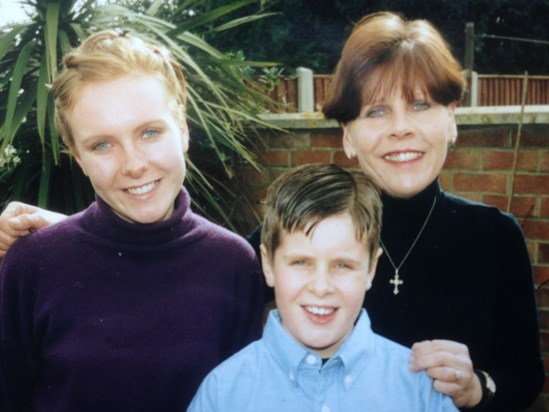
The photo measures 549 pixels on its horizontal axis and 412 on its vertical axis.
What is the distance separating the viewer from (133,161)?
1.68m

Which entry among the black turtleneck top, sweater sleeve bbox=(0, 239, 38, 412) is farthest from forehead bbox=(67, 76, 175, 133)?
the black turtleneck top

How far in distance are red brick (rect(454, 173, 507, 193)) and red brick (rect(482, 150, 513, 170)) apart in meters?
0.04

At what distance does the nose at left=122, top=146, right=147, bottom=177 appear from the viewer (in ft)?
5.50

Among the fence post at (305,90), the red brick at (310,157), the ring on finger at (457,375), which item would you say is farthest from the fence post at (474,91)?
the ring on finger at (457,375)

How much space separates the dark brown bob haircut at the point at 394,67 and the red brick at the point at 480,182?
136 centimetres

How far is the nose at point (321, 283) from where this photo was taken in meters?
1.60

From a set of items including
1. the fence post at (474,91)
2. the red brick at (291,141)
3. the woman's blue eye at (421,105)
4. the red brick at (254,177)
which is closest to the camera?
the woman's blue eye at (421,105)

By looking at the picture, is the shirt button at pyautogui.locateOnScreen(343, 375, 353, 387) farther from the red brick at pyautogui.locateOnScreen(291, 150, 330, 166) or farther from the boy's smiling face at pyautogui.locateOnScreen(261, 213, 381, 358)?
the red brick at pyautogui.locateOnScreen(291, 150, 330, 166)

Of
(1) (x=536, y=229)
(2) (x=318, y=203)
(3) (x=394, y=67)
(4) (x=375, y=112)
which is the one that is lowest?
(1) (x=536, y=229)

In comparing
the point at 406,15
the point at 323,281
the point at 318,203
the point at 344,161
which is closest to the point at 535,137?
the point at 344,161

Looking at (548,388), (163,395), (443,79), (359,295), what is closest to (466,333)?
(359,295)

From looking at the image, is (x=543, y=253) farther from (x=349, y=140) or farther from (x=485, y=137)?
(x=349, y=140)

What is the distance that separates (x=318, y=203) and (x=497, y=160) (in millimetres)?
1787

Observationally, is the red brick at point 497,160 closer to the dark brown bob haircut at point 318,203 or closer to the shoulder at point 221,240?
the dark brown bob haircut at point 318,203
